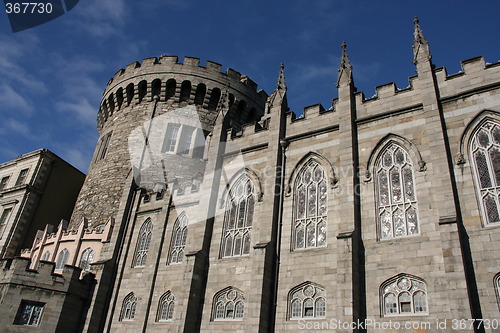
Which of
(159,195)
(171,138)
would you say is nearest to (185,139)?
(171,138)

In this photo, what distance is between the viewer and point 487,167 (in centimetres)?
1245

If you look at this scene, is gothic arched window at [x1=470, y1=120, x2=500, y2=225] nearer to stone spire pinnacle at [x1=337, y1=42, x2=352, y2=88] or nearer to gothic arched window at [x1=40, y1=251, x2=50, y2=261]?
stone spire pinnacle at [x1=337, y1=42, x2=352, y2=88]

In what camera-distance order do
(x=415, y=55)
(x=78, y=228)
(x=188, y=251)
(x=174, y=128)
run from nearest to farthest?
1. (x=415, y=55)
2. (x=188, y=251)
3. (x=78, y=228)
4. (x=174, y=128)

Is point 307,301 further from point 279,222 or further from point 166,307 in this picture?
point 166,307

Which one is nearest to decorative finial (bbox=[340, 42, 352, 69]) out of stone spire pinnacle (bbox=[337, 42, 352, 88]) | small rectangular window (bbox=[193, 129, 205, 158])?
stone spire pinnacle (bbox=[337, 42, 352, 88])

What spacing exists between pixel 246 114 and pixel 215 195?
39.1ft

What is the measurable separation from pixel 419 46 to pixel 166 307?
535 inches

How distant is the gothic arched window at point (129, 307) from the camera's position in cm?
1780

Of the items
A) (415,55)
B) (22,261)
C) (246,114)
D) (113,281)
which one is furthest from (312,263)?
(246,114)

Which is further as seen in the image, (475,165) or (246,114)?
(246,114)

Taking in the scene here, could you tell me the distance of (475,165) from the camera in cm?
1262

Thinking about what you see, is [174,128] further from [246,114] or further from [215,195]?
[215,195]

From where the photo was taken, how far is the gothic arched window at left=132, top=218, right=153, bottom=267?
1912 cm

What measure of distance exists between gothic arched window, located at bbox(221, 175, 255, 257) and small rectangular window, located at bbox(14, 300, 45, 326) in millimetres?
7925
